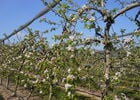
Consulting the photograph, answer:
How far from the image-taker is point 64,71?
267 inches

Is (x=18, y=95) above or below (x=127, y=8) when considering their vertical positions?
below

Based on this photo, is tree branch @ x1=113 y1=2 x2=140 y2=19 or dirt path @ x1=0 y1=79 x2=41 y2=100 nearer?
tree branch @ x1=113 y1=2 x2=140 y2=19

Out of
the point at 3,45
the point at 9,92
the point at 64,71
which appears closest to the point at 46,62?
the point at 64,71

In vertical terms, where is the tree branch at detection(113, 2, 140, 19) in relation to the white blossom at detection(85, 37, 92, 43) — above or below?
above

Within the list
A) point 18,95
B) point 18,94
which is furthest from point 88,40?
point 18,94

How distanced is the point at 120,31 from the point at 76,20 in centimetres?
96

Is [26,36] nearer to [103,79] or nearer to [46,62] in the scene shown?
[46,62]

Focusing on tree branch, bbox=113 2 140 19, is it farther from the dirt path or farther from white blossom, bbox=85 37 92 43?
the dirt path

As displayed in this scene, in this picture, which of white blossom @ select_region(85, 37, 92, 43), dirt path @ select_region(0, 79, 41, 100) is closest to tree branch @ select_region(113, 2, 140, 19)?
white blossom @ select_region(85, 37, 92, 43)

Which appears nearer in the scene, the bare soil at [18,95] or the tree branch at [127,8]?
the tree branch at [127,8]

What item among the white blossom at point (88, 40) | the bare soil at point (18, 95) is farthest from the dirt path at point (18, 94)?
the white blossom at point (88, 40)

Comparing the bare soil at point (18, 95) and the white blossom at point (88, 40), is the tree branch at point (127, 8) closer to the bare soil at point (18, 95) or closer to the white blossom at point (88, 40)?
the white blossom at point (88, 40)

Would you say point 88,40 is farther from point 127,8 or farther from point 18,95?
point 18,95

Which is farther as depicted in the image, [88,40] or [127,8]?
[127,8]
